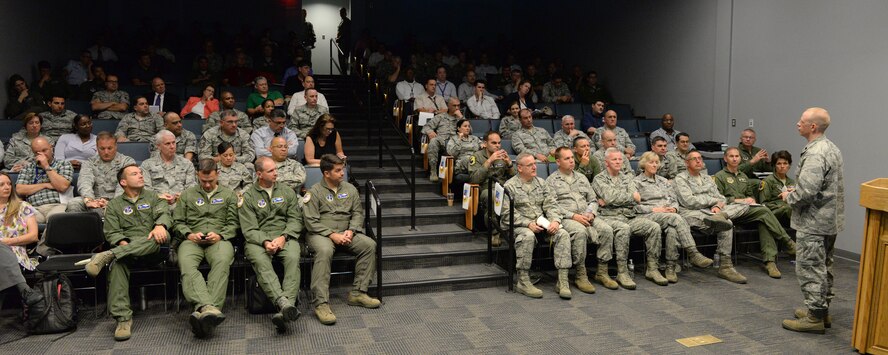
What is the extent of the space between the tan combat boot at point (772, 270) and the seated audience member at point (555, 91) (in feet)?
16.6

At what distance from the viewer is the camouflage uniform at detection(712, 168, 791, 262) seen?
6.23 m

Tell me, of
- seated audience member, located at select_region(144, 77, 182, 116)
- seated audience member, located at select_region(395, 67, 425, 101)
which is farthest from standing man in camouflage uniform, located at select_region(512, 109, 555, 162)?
seated audience member, located at select_region(144, 77, 182, 116)

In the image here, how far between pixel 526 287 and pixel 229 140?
11.1ft

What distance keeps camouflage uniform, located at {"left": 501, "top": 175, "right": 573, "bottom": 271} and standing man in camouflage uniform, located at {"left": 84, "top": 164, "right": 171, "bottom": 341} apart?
111 inches

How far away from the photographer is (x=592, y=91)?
35.0 feet

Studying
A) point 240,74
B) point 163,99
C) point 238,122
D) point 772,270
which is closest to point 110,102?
point 163,99

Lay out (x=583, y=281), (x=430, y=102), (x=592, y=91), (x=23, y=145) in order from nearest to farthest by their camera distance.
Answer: (x=583, y=281) → (x=23, y=145) → (x=430, y=102) → (x=592, y=91)

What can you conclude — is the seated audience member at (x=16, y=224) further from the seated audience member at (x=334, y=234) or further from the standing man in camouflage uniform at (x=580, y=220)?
the standing man in camouflage uniform at (x=580, y=220)

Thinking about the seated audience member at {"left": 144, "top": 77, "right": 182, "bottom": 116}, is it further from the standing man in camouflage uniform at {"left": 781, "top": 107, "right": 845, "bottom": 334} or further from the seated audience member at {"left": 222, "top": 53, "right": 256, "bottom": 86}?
the standing man in camouflage uniform at {"left": 781, "top": 107, "right": 845, "bottom": 334}

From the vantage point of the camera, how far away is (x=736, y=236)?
6.55 m

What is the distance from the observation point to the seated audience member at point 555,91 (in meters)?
10.7

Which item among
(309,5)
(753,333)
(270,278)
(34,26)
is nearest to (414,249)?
(270,278)

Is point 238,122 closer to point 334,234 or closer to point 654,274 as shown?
point 334,234

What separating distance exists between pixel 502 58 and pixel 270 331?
9.71m
